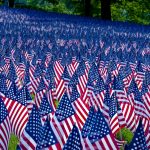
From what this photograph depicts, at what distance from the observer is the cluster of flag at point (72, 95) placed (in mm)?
9453

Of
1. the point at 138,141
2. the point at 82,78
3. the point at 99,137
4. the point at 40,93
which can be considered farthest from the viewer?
the point at 82,78

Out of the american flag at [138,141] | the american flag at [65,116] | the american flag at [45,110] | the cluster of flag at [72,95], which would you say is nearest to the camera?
the american flag at [138,141]

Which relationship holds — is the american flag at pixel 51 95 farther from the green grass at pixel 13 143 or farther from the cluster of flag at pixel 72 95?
the green grass at pixel 13 143

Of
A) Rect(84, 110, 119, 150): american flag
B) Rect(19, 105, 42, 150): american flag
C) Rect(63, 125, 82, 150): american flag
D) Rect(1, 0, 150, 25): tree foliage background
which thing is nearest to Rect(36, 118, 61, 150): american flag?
Rect(63, 125, 82, 150): american flag

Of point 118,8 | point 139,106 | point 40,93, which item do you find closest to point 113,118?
point 139,106

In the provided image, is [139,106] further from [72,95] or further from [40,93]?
[40,93]

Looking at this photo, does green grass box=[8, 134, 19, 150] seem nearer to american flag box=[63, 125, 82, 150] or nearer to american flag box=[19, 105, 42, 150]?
american flag box=[19, 105, 42, 150]

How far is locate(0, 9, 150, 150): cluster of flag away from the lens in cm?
945

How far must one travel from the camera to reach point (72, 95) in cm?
1280

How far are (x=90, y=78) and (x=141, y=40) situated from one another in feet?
60.5

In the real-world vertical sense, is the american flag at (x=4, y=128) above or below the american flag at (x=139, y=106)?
above

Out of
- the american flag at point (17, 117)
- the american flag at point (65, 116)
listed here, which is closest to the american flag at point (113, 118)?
the american flag at point (65, 116)

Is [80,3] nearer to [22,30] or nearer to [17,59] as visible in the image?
[22,30]

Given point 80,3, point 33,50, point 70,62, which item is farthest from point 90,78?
point 80,3
